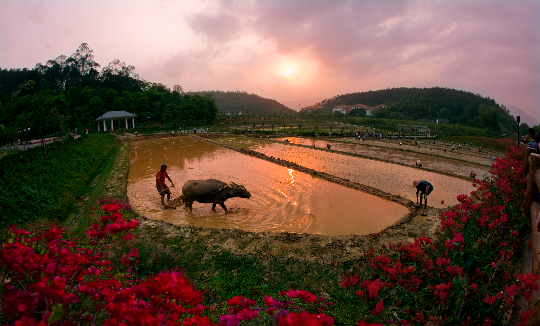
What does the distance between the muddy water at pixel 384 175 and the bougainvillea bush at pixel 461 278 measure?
635 cm

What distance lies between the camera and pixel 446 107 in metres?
88.3

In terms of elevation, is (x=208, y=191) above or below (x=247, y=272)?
above

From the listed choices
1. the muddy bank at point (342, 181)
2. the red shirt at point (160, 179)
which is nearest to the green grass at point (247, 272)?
the red shirt at point (160, 179)

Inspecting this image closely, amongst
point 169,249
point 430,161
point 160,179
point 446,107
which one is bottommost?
point 169,249

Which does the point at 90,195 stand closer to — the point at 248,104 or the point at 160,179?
the point at 160,179

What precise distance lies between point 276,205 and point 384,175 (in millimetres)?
8190

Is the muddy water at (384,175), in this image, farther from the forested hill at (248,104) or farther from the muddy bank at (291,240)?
the forested hill at (248,104)

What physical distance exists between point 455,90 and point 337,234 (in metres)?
127

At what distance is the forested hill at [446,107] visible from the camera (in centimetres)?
6679

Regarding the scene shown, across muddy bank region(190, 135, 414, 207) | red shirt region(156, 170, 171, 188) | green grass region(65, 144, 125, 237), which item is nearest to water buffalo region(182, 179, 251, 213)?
red shirt region(156, 170, 171, 188)

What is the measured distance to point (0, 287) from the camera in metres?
2.82

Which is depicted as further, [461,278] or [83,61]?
[83,61]

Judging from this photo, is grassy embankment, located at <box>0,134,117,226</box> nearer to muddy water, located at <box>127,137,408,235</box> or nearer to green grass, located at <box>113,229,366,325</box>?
muddy water, located at <box>127,137,408,235</box>

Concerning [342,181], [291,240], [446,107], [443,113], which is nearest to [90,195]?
[291,240]
